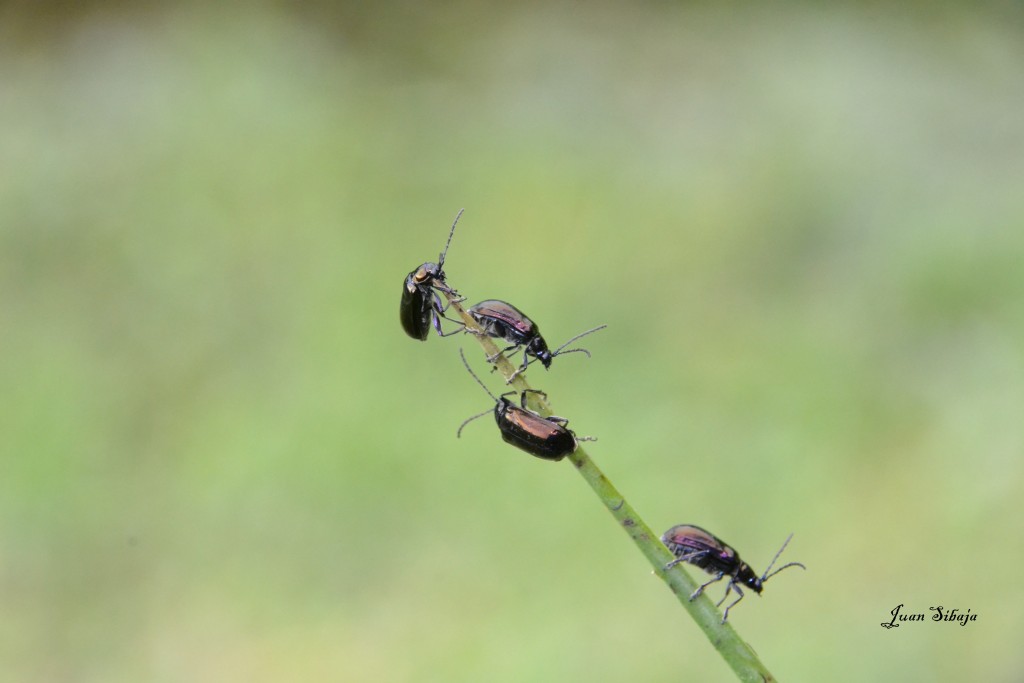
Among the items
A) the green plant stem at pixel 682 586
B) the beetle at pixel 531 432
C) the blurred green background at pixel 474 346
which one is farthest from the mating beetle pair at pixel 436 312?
the blurred green background at pixel 474 346

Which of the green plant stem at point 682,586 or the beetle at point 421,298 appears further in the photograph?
the beetle at point 421,298

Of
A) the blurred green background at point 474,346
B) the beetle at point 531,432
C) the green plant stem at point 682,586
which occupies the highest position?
the blurred green background at point 474,346

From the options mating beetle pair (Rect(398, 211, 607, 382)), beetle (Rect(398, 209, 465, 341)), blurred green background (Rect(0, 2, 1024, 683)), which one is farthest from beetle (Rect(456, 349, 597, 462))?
blurred green background (Rect(0, 2, 1024, 683))

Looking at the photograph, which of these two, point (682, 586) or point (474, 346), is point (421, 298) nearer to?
Answer: point (682, 586)

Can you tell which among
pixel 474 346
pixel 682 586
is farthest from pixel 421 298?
pixel 474 346

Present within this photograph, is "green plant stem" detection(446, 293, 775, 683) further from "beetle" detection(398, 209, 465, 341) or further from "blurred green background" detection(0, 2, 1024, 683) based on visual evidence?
"blurred green background" detection(0, 2, 1024, 683)

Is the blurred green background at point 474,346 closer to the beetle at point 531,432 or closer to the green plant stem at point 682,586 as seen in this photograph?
the beetle at point 531,432

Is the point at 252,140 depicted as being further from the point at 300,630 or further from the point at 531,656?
the point at 531,656

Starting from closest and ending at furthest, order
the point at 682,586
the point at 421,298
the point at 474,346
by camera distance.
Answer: the point at 682,586 < the point at 421,298 < the point at 474,346

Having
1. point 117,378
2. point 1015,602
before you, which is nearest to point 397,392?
point 117,378
